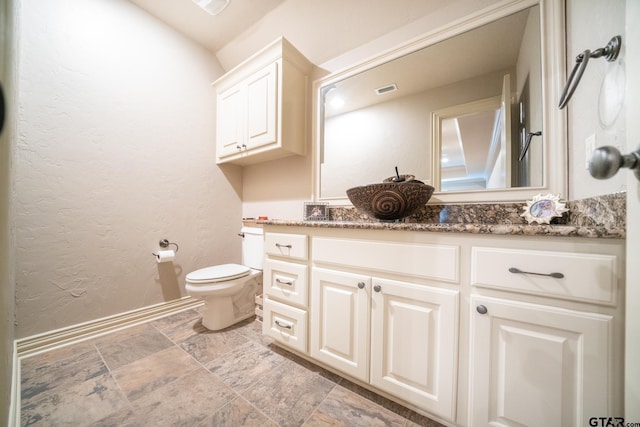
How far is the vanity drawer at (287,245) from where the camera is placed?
114 cm

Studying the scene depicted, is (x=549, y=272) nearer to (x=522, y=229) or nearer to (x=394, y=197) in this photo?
(x=522, y=229)

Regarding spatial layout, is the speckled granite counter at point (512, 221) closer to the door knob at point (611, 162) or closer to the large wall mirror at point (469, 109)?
the large wall mirror at point (469, 109)

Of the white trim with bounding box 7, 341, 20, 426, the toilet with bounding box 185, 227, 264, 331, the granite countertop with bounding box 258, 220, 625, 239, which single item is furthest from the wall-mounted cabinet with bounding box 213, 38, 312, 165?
the white trim with bounding box 7, 341, 20, 426

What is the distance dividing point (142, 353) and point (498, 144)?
237cm

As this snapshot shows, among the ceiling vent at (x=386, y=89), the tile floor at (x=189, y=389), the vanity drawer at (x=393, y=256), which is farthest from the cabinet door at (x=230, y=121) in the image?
the tile floor at (x=189, y=389)

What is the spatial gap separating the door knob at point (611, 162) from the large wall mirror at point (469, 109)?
2.78ft

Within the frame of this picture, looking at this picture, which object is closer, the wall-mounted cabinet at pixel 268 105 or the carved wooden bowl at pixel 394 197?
the carved wooden bowl at pixel 394 197

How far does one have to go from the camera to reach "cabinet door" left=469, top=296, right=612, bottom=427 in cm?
58

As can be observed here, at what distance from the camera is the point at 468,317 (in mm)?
752

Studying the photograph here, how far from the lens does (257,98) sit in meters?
1.76

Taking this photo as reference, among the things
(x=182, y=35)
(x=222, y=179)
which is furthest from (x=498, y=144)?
(x=182, y=35)

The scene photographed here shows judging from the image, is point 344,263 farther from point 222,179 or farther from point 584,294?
point 222,179

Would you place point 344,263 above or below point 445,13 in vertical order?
below

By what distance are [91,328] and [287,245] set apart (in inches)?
60.5
